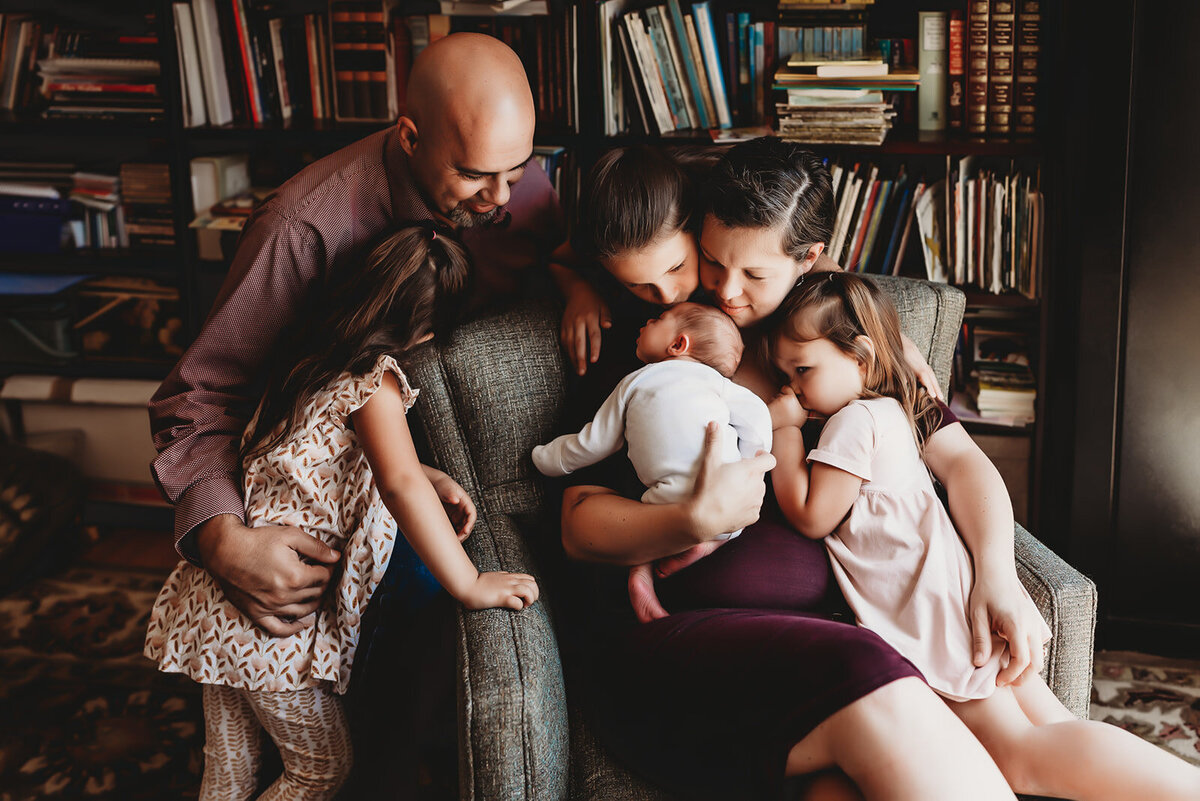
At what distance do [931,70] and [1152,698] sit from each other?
1534 millimetres

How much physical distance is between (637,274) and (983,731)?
2.70 feet

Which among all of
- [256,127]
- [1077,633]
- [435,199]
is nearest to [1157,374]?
[1077,633]

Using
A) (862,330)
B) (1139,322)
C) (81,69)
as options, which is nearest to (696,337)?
(862,330)

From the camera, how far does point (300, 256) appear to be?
5.60 ft

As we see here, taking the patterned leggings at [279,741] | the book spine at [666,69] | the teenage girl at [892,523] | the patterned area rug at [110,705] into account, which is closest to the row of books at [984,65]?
the book spine at [666,69]

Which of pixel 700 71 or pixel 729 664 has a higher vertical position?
pixel 700 71

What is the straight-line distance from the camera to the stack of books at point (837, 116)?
220 cm

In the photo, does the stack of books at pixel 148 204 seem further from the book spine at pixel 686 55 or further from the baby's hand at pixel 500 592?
the baby's hand at pixel 500 592

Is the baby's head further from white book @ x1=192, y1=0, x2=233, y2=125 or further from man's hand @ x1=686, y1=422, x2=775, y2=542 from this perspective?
white book @ x1=192, y1=0, x2=233, y2=125

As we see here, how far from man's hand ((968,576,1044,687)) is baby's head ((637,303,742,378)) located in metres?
0.51

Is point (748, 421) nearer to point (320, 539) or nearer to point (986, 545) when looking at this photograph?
point (986, 545)

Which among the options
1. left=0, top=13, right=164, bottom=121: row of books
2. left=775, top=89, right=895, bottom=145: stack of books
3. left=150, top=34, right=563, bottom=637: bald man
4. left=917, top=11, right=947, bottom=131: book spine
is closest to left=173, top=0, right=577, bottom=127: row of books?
left=0, top=13, right=164, bottom=121: row of books

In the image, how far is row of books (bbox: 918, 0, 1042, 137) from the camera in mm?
2189

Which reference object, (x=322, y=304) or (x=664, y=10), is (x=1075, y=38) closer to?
(x=664, y=10)
